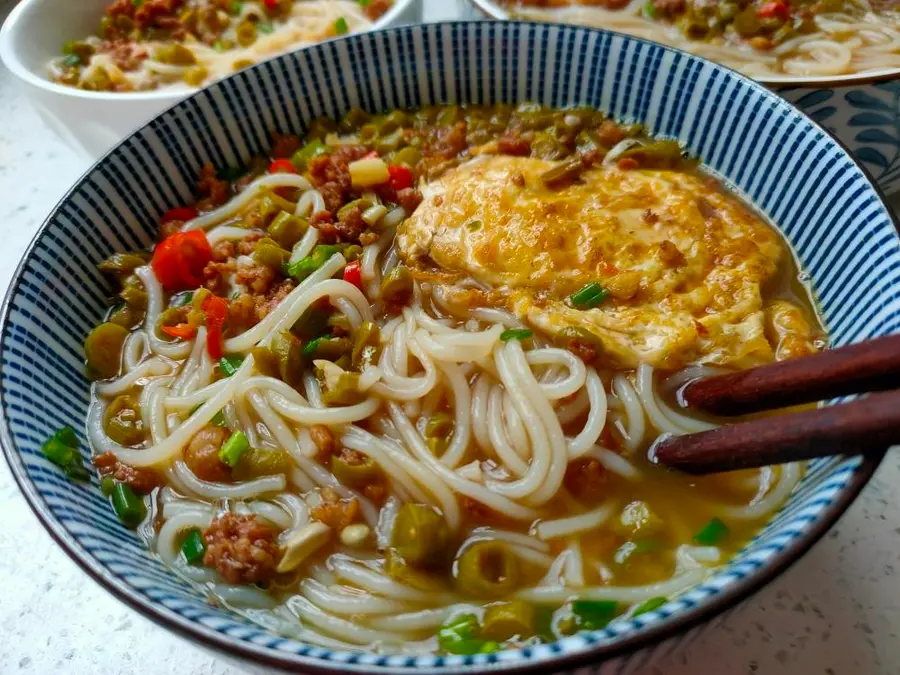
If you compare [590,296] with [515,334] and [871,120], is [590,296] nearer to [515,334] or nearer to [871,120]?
[515,334]

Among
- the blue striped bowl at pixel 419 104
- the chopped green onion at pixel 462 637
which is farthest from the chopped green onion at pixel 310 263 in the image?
the chopped green onion at pixel 462 637

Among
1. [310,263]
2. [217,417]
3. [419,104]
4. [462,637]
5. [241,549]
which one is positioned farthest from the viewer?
[419,104]

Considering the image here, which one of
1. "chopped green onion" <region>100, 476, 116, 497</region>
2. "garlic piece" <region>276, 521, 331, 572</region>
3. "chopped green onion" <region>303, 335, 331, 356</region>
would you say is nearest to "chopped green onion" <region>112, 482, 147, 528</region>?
"chopped green onion" <region>100, 476, 116, 497</region>

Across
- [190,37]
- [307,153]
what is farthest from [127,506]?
[190,37]

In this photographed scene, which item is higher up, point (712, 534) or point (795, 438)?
point (795, 438)

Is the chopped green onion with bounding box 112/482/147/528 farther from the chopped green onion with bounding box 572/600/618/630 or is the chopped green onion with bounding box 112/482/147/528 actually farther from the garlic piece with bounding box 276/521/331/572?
the chopped green onion with bounding box 572/600/618/630

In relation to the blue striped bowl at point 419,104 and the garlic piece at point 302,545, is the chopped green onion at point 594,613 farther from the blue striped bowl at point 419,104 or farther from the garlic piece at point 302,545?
the garlic piece at point 302,545

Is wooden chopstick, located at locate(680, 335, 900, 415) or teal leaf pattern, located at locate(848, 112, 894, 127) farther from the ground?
wooden chopstick, located at locate(680, 335, 900, 415)
